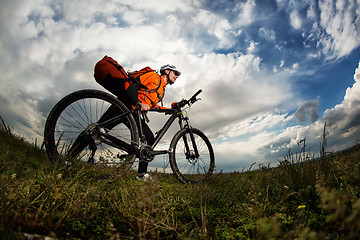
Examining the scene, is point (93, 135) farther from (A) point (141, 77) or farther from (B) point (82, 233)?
(B) point (82, 233)

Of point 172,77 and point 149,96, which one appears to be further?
point 172,77

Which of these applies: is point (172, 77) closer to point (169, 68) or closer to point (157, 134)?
point (169, 68)

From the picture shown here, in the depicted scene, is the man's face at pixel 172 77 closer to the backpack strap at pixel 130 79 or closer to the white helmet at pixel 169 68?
the white helmet at pixel 169 68

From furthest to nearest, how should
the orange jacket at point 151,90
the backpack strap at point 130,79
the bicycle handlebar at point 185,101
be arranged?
the bicycle handlebar at point 185,101
the orange jacket at point 151,90
the backpack strap at point 130,79

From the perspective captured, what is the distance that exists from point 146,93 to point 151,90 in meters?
0.16

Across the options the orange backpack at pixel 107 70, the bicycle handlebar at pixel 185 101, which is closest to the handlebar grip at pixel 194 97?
the bicycle handlebar at pixel 185 101

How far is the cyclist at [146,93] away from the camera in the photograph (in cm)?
382

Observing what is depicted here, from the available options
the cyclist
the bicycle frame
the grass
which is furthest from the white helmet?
the grass

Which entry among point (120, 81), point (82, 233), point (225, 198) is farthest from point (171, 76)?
point (82, 233)

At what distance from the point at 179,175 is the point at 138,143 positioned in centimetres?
136

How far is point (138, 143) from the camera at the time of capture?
4.05 m

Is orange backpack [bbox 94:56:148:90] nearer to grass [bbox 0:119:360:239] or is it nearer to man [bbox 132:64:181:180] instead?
man [bbox 132:64:181:180]

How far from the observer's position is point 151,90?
468 cm

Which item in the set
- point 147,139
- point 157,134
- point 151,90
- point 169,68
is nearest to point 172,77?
point 169,68
